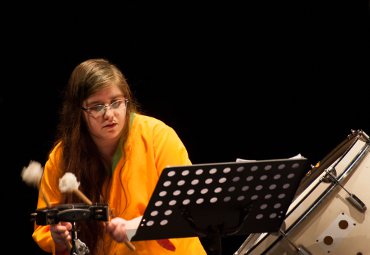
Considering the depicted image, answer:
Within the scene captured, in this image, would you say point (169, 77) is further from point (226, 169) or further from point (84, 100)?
point (226, 169)

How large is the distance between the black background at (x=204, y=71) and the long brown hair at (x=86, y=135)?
0.98 metres

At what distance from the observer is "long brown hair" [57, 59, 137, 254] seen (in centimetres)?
272

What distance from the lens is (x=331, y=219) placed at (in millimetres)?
2717

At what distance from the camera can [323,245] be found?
2.72 meters

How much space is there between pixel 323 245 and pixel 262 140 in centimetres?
145

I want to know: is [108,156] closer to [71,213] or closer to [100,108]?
[100,108]

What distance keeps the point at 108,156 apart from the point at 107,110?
283 mm

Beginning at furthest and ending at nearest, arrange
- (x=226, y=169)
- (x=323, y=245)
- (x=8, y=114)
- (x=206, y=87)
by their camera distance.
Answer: (x=206, y=87)
(x=8, y=114)
(x=323, y=245)
(x=226, y=169)

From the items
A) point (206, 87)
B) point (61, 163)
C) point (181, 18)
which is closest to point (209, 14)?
point (181, 18)

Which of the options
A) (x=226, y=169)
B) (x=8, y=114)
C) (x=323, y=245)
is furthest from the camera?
(x=8, y=114)

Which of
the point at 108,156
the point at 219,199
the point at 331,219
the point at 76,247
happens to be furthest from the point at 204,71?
the point at 76,247

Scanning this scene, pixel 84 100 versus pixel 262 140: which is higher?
pixel 84 100

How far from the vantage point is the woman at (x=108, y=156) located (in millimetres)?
2697

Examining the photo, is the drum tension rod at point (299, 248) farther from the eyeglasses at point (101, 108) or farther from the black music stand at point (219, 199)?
the eyeglasses at point (101, 108)
